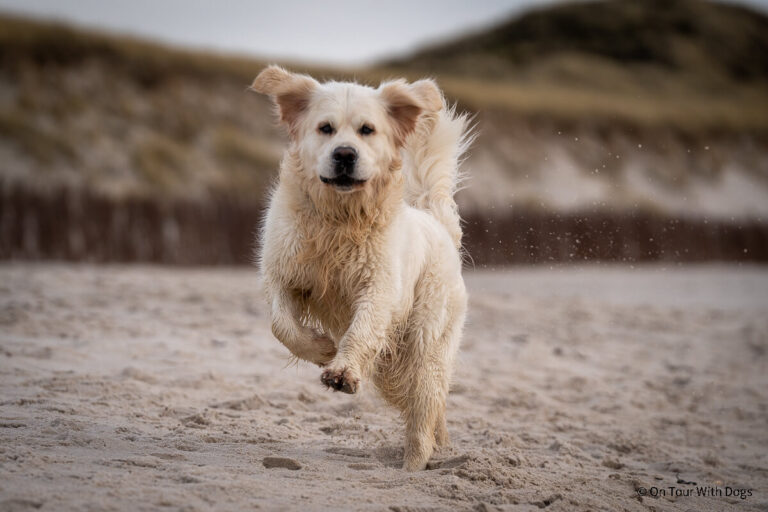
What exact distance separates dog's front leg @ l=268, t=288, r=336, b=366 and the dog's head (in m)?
0.67

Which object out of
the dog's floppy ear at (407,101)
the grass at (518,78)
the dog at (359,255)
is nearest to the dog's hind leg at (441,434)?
the dog at (359,255)

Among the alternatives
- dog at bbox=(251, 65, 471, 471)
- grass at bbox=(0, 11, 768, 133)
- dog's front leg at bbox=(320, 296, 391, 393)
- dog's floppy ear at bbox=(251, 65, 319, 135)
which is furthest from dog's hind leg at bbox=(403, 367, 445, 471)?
grass at bbox=(0, 11, 768, 133)

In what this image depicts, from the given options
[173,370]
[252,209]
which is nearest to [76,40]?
[252,209]

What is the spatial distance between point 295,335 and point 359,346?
340 millimetres

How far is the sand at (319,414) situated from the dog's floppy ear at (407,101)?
1.87m

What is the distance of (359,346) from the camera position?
13.7 feet

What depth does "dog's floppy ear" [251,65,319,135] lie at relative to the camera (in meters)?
4.54

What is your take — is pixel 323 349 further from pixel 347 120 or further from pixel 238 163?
pixel 238 163

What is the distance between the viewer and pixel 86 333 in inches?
265

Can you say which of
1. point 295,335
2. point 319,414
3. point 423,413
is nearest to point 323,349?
point 295,335

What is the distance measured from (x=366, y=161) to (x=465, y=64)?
203ft

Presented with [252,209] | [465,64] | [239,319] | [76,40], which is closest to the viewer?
[239,319]

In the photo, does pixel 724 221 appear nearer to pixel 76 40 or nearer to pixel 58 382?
pixel 76 40

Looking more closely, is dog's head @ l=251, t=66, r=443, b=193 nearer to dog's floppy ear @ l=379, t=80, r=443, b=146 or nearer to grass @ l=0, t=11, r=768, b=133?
dog's floppy ear @ l=379, t=80, r=443, b=146
